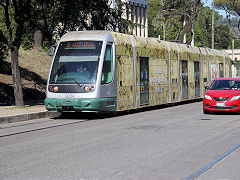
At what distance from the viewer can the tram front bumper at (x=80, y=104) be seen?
1800 centimetres

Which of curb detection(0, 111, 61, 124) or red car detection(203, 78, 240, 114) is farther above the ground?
red car detection(203, 78, 240, 114)

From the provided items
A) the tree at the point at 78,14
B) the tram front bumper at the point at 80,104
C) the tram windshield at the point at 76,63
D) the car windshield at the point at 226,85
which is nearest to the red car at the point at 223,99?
the car windshield at the point at 226,85

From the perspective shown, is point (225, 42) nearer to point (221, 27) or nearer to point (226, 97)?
point (221, 27)

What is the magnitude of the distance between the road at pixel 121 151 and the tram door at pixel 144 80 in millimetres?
5569

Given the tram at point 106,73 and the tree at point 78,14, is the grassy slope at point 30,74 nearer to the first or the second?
the tree at point 78,14

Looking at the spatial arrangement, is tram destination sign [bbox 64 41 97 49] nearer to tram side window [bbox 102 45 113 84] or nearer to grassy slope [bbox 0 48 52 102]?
tram side window [bbox 102 45 113 84]

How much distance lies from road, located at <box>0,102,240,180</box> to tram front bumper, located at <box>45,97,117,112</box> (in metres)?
1.75

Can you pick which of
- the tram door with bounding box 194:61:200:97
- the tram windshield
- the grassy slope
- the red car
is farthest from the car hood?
the grassy slope

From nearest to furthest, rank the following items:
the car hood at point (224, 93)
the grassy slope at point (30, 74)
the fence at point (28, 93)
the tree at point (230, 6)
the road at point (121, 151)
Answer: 1. the road at point (121, 151)
2. the car hood at point (224, 93)
3. the fence at point (28, 93)
4. the grassy slope at point (30, 74)
5. the tree at point (230, 6)

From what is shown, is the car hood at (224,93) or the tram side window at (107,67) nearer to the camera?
the tram side window at (107,67)

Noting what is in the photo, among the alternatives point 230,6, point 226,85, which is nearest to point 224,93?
point 226,85

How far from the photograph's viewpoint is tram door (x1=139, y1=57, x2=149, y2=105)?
71.6ft

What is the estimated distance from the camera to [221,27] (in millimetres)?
152500

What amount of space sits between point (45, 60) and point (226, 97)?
24.8m
